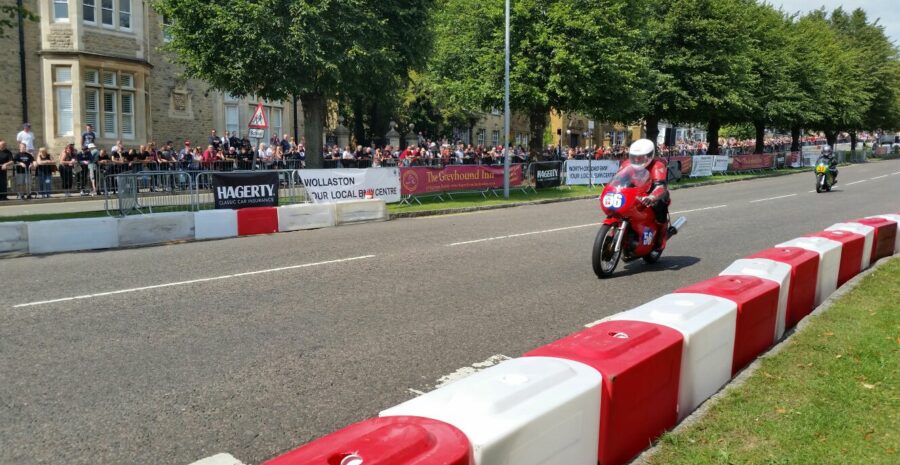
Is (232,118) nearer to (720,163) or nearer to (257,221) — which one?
(257,221)

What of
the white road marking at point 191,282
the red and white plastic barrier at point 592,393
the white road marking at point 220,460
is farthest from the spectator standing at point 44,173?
the red and white plastic barrier at point 592,393

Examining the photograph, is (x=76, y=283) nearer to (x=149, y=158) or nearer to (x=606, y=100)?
(x=149, y=158)

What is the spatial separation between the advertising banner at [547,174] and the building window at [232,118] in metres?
17.2

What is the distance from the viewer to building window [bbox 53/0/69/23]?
26.3m

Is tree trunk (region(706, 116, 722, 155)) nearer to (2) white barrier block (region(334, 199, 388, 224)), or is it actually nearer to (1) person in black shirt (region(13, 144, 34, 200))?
(2) white barrier block (region(334, 199, 388, 224))

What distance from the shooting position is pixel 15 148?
2620 centimetres

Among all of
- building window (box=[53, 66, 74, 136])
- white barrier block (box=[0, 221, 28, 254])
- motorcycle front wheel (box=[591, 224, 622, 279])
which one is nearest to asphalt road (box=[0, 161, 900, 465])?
motorcycle front wheel (box=[591, 224, 622, 279])

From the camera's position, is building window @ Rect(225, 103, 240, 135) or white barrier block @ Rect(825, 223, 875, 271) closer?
white barrier block @ Rect(825, 223, 875, 271)

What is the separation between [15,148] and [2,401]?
85.8ft

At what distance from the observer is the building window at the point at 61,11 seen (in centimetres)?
2634

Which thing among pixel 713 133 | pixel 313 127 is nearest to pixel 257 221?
pixel 313 127

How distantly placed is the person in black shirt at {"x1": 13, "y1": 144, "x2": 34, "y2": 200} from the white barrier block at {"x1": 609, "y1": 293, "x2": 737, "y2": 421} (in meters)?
21.6

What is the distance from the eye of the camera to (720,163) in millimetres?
40156

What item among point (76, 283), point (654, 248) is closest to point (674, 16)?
point (654, 248)
